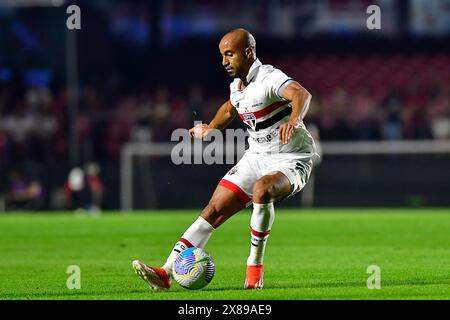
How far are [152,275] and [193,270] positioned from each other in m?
0.34

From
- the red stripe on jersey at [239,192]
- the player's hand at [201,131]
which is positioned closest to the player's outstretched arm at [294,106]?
the red stripe on jersey at [239,192]

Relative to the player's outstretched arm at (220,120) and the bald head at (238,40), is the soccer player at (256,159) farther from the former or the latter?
the player's outstretched arm at (220,120)

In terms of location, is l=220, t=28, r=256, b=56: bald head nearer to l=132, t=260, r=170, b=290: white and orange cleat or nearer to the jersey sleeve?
the jersey sleeve

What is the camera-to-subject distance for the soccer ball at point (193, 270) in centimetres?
867

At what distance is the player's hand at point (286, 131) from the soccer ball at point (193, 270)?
126 cm

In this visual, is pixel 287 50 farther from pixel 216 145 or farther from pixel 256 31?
pixel 216 145

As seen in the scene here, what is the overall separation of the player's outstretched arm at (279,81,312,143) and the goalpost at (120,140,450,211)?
15.2 metres

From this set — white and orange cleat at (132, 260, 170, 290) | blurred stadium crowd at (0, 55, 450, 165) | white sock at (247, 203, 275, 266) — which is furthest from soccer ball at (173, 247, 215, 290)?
blurred stadium crowd at (0, 55, 450, 165)

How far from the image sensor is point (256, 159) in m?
9.26

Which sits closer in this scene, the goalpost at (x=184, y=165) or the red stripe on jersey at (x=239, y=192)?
the red stripe on jersey at (x=239, y=192)

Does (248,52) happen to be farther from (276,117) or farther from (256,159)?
(256,159)

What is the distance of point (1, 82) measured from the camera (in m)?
27.6
